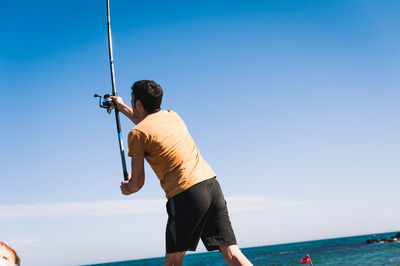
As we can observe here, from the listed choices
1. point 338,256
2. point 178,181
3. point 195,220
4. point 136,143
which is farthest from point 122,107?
point 338,256

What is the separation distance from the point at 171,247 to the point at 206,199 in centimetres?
44

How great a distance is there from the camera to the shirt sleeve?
9.33ft

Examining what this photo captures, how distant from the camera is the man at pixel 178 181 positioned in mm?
2889

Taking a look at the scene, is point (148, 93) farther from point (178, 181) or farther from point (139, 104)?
point (178, 181)

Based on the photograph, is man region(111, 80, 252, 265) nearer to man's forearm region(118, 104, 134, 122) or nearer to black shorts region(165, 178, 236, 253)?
black shorts region(165, 178, 236, 253)

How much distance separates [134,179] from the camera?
2.96m

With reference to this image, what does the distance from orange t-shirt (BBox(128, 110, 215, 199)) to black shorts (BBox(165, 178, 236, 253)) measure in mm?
68

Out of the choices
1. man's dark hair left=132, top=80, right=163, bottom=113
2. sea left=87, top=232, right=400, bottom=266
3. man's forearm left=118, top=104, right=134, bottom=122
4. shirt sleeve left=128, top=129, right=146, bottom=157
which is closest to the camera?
shirt sleeve left=128, top=129, right=146, bottom=157

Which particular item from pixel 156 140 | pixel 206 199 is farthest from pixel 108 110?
pixel 206 199

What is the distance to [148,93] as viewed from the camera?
307 centimetres

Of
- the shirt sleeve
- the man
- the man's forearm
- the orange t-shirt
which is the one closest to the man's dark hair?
the man

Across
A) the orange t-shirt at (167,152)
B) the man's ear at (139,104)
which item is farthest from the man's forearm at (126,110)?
the orange t-shirt at (167,152)

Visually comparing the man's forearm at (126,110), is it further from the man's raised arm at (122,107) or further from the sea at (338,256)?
the sea at (338,256)

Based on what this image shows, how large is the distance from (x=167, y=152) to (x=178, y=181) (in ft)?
0.76
